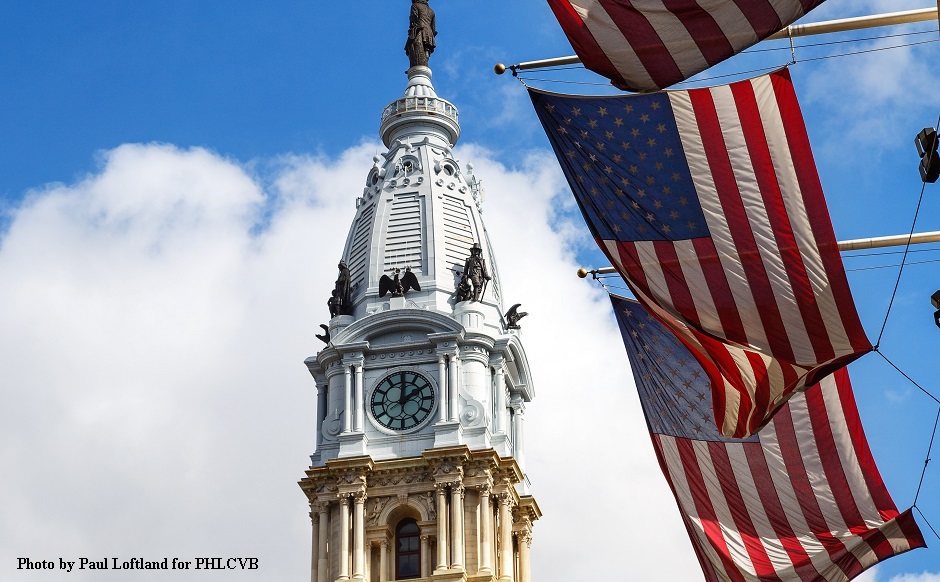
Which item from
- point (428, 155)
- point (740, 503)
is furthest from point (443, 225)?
point (740, 503)

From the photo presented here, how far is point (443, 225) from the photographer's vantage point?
85375 mm

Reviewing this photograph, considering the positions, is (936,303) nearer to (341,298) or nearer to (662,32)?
(662,32)

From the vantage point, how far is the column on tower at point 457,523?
3039 inches

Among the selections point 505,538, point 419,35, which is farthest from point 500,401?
point 419,35

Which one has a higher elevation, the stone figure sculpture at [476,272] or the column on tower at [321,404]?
the stone figure sculpture at [476,272]

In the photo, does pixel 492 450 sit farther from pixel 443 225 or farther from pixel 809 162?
pixel 809 162

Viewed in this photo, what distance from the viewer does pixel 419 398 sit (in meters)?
81.9

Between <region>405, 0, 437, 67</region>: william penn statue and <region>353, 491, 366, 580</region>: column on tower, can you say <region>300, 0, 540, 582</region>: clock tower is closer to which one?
<region>353, 491, 366, 580</region>: column on tower

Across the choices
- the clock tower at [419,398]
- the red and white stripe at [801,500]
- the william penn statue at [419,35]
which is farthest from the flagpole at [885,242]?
the william penn statue at [419,35]

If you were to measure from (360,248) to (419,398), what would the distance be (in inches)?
342

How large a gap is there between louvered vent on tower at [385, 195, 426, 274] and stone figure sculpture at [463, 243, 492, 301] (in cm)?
226

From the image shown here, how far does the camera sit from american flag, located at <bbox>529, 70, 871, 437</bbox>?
2964cm

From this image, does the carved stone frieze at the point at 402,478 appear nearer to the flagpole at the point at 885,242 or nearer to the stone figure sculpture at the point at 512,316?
the stone figure sculpture at the point at 512,316

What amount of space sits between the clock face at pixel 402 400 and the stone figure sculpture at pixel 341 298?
4171 millimetres
